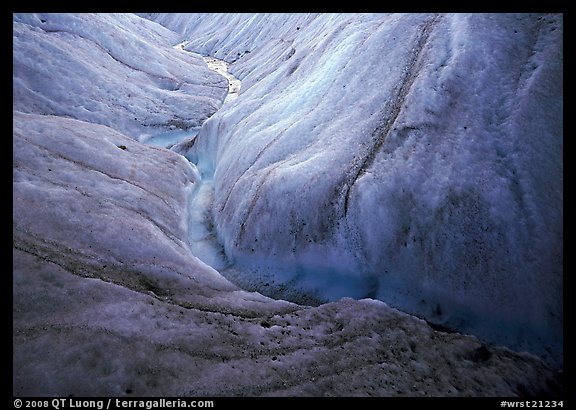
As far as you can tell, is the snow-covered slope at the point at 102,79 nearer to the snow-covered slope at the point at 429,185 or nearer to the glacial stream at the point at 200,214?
the glacial stream at the point at 200,214

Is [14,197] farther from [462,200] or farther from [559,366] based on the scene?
[559,366]

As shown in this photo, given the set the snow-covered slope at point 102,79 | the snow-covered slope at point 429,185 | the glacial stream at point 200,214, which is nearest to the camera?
the snow-covered slope at point 429,185

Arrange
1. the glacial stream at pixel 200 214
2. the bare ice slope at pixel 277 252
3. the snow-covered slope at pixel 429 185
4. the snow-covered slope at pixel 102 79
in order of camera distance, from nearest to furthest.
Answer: the bare ice slope at pixel 277 252, the snow-covered slope at pixel 429 185, the glacial stream at pixel 200 214, the snow-covered slope at pixel 102 79

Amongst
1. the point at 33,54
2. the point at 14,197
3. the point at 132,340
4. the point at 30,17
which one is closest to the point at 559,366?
the point at 132,340

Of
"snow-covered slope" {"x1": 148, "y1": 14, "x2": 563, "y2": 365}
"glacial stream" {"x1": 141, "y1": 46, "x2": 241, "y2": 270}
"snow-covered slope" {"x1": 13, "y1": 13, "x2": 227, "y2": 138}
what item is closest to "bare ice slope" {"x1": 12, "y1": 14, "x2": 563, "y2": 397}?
"snow-covered slope" {"x1": 148, "y1": 14, "x2": 563, "y2": 365}

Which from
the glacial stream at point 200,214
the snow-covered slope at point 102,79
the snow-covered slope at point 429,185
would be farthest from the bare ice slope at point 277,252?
the snow-covered slope at point 102,79

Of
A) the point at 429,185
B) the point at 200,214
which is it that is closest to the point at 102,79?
the point at 200,214
